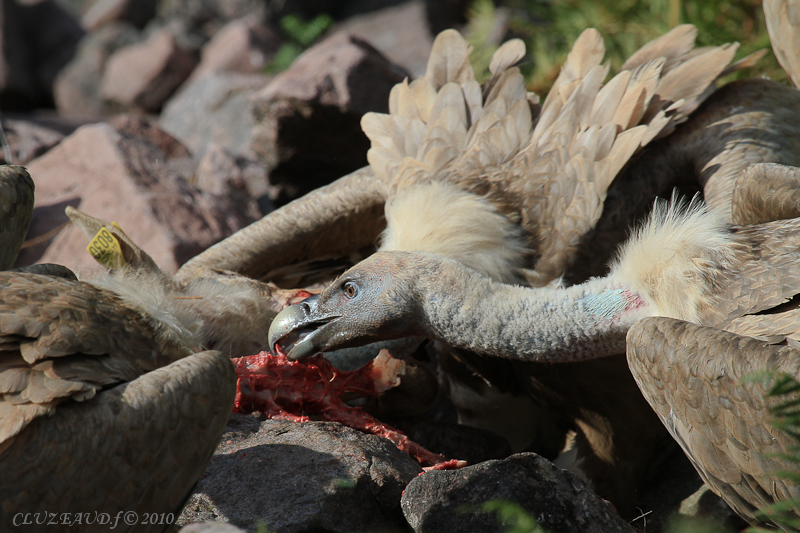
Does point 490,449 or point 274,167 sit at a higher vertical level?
point 274,167

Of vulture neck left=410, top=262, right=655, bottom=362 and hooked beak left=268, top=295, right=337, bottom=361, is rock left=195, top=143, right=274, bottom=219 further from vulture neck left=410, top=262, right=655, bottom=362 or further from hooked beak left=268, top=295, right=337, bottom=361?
vulture neck left=410, top=262, right=655, bottom=362

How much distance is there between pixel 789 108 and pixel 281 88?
2966mm

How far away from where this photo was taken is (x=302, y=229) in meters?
3.84

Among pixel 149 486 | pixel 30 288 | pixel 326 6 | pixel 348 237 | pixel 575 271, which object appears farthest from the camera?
pixel 326 6

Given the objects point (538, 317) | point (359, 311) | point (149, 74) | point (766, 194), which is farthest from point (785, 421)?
point (149, 74)

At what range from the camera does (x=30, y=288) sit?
7.35 ft

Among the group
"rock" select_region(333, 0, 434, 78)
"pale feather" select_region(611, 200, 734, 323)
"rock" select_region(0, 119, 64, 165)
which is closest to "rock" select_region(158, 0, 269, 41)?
"rock" select_region(333, 0, 434, 78)

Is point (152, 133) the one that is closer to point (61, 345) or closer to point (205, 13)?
point (61, 345)

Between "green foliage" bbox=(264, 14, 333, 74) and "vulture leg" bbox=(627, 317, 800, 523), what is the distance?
23.1 ft

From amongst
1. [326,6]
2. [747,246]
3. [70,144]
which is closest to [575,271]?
[747,246]

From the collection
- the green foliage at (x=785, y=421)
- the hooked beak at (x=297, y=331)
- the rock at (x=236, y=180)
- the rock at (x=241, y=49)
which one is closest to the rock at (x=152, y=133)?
the rock at (x=236, y=180)

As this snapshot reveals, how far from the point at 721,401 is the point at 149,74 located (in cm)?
937

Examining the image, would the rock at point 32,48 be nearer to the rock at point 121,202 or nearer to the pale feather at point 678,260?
the rock at point 121,202

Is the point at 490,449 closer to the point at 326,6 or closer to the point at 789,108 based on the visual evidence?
the point at 789,108
